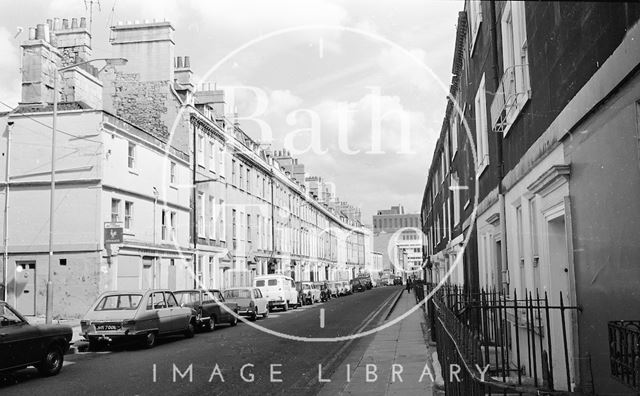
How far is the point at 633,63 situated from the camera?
4426mm

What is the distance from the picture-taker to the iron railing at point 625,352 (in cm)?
411

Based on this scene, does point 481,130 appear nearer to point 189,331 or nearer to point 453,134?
point 453,134

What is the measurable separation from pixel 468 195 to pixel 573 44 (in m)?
11.7

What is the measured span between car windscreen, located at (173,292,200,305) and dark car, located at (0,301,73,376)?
30.4ft

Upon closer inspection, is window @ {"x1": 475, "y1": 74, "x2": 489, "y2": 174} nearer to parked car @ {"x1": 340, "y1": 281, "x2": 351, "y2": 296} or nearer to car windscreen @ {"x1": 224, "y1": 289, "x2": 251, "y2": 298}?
car windscreen @ {"x1": 224, "y1": 289, "x2": 251, "y2": 298}

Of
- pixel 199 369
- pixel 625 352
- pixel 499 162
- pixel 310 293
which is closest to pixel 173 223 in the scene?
pixel 310 293

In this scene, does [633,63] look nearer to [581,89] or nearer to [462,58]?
[581,89]

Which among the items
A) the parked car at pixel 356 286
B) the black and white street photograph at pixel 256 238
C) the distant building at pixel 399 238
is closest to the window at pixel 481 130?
the black and white street photograph at pixel 256 238

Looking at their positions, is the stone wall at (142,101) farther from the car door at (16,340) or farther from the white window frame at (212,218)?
the car door at (16,340)

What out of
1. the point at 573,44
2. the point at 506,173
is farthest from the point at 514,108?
the point at 573,44

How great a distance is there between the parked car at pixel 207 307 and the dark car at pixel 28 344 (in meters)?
8.43

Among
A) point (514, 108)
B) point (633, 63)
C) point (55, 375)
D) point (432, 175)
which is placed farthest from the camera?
point (432, 175)

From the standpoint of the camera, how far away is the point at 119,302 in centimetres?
1744

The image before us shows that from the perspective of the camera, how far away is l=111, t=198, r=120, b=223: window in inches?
1017
